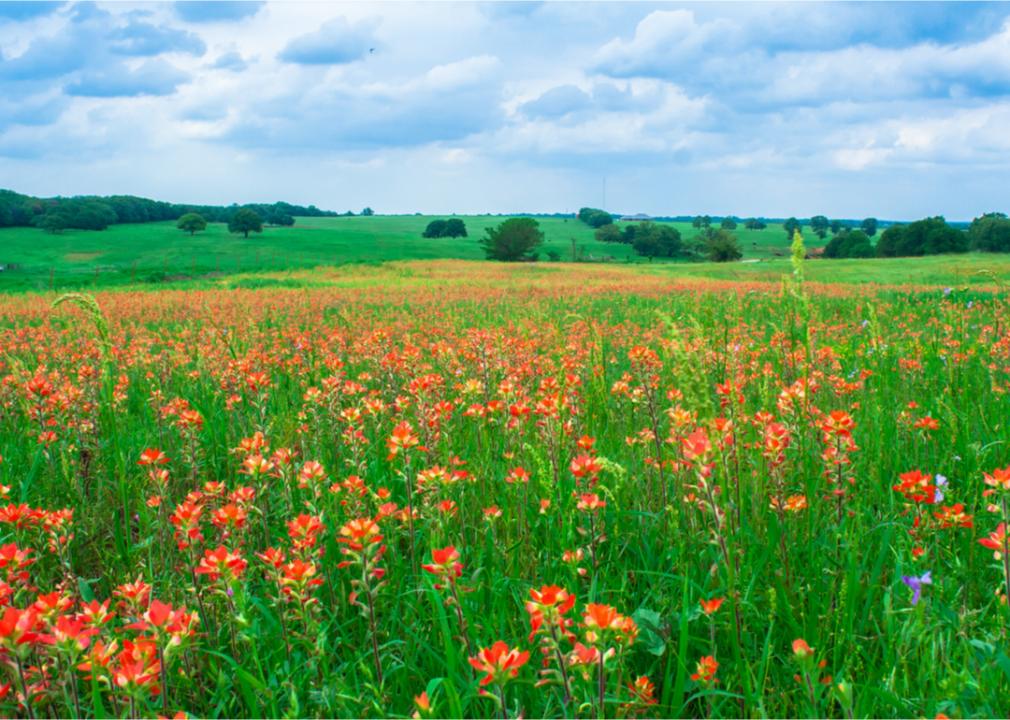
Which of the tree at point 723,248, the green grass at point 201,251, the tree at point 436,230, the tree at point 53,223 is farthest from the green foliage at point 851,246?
the tree at point 53,223

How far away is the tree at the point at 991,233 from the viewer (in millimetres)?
73438

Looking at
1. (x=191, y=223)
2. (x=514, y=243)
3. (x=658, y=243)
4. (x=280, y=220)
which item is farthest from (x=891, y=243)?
(x=280, y=220)

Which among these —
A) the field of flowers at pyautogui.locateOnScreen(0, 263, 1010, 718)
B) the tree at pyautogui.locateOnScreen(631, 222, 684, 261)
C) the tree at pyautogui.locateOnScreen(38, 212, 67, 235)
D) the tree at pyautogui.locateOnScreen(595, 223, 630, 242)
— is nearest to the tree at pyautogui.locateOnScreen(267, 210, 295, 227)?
the tree at pyautogui.locateOnScreen(38, 212, 67, 235)

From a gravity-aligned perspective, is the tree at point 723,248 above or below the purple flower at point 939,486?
above

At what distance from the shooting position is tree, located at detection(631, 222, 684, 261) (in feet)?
321

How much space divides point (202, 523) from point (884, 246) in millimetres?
100411

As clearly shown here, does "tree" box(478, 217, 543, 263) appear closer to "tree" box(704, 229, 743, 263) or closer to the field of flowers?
"tree" box(704, 229, 743, 263)

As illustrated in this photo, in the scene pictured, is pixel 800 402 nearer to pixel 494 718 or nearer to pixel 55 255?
pixel 494 718

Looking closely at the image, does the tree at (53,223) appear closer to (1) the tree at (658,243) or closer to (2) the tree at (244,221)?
(2) the tree at (244,221)

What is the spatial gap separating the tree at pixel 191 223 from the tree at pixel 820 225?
11100cm

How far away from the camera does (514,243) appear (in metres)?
87.7

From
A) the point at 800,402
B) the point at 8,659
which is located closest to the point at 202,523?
the point at 8,659

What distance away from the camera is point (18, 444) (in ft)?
15.9

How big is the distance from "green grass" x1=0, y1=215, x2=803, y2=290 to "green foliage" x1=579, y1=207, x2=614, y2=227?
2993 cm
